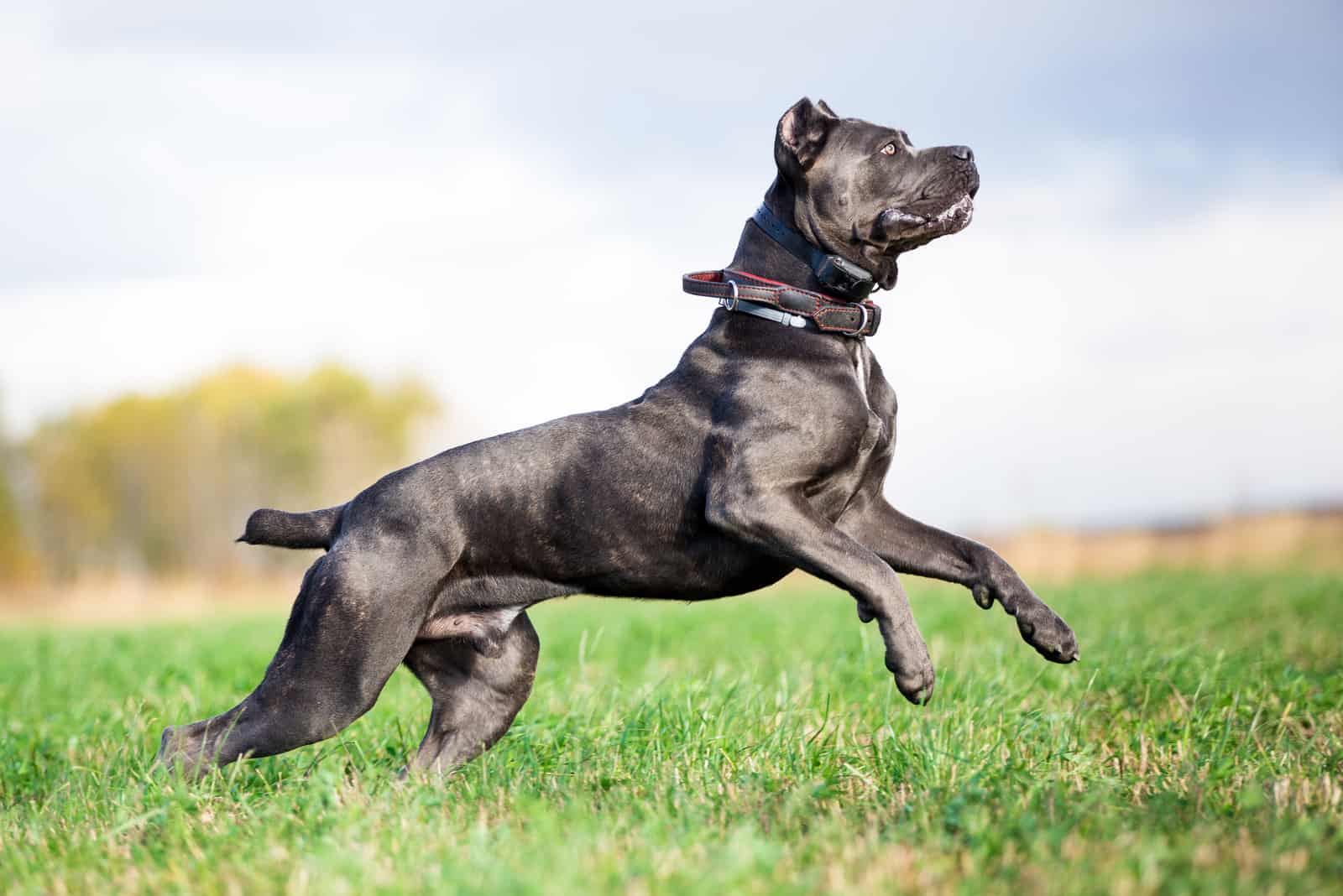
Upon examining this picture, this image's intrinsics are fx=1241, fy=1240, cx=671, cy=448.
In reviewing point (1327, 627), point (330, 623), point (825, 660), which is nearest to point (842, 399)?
point (330, 623)

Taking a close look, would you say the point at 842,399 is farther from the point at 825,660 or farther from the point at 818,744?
the point at 825,660

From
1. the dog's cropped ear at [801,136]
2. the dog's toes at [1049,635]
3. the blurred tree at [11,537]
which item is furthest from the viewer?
the blurred tree at [11,537]

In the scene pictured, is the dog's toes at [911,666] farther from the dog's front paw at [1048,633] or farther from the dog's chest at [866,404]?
the dog's chest at [866,404]

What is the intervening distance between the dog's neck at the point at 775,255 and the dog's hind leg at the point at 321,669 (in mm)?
1616

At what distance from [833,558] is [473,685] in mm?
1612

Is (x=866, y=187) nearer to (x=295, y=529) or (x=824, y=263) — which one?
(x=824, y=263)

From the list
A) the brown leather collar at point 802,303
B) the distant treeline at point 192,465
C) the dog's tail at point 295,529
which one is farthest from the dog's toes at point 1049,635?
the distant treeline at point 192,465

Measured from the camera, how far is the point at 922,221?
431 cm

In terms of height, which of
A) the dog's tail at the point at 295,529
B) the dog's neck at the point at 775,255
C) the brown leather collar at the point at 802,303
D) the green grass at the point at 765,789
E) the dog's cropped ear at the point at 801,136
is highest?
the dog's cropped ear at the point at 801,136

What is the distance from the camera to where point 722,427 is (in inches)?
162

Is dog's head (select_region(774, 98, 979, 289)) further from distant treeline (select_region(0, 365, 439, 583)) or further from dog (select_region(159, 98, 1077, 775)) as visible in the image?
distant treeline (select_region(0, 365, 439, 583))

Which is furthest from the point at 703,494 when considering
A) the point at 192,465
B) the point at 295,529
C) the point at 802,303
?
the point at 192,465

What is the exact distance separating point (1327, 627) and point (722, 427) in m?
6.37

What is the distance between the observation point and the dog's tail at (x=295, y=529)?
439cm
